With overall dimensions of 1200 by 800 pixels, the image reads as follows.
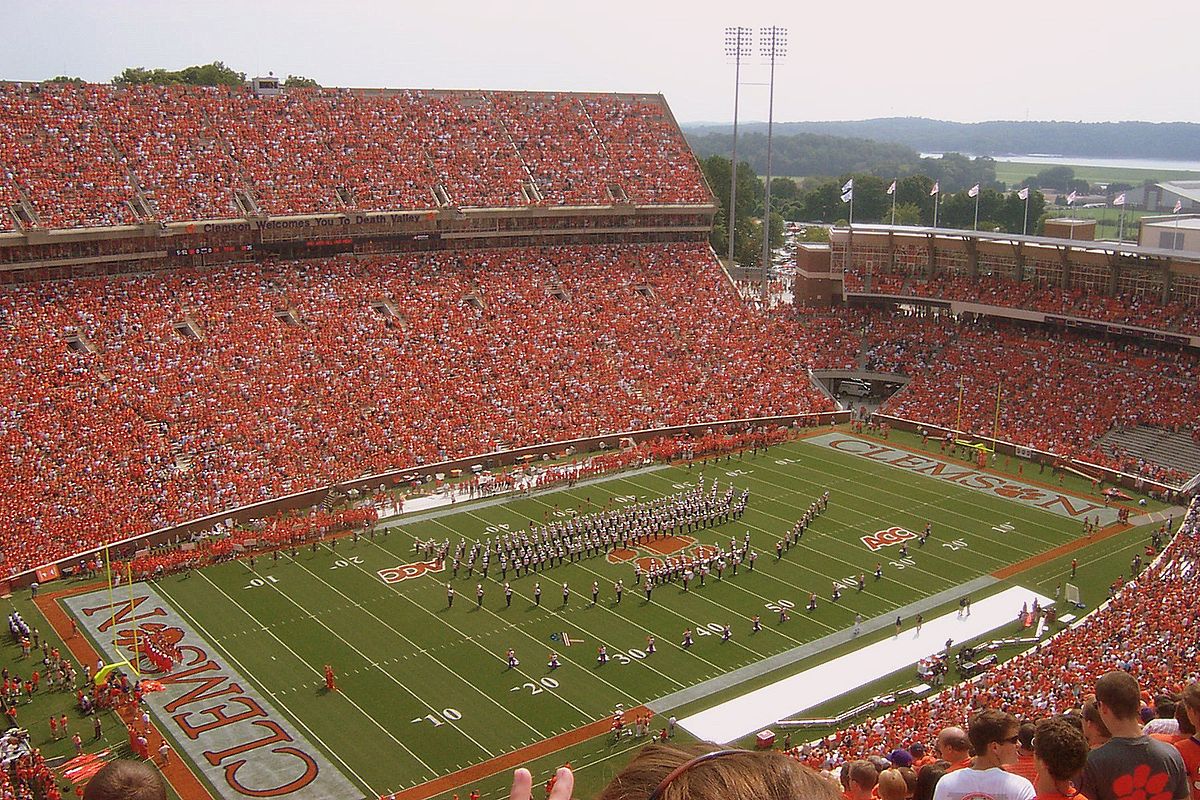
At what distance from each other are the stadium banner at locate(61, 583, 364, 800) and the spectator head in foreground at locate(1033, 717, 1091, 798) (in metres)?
14.5

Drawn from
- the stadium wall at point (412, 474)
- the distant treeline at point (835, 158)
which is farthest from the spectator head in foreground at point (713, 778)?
the distant treeline at point (835, 158)

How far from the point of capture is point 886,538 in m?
27.6

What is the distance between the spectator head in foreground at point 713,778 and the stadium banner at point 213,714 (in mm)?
16256

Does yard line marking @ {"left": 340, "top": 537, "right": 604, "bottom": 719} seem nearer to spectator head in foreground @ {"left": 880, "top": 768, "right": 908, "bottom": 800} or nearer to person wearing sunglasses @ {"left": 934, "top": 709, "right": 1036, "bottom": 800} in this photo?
spectator head in foreground @ {"left": 880, "top": 768, "right": 908, "bottom": 800}

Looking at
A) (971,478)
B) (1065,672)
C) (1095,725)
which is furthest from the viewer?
(971,478)

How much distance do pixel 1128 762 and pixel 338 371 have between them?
3102 centimetres

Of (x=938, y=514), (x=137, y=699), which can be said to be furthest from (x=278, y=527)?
(x=938, y=514)

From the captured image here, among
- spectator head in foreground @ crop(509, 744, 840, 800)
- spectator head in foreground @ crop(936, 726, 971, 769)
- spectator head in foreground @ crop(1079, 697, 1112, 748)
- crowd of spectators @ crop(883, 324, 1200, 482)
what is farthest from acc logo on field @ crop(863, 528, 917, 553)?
spectator head in foreground @ crop(509, 744, 840, 800)

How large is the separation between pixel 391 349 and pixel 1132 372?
23319mm

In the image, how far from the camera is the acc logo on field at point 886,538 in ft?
88.9

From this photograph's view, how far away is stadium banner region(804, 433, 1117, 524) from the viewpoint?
30031mm

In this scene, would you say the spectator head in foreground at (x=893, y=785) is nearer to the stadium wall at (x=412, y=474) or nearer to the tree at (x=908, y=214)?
the stadium wall at (x=412, y=474)

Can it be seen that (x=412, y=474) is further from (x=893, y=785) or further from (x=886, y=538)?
(x=893, y=785)

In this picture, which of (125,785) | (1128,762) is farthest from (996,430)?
(125,785)
